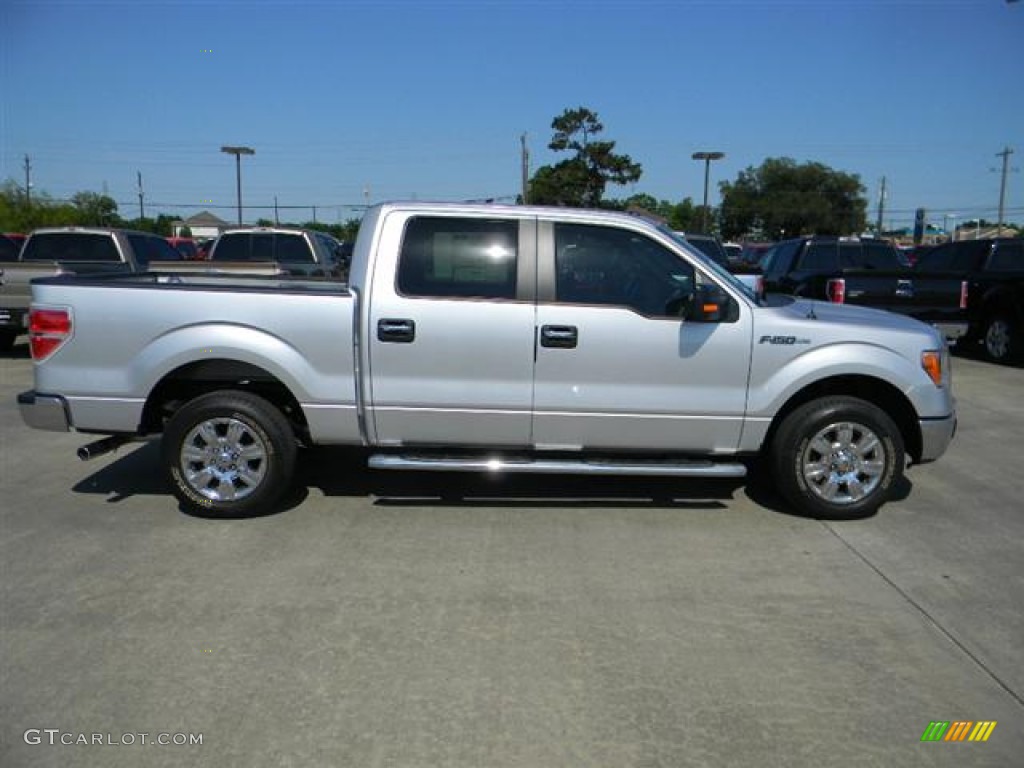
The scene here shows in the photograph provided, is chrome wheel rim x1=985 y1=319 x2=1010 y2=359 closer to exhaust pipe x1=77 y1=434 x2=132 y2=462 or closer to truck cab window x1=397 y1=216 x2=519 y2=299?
truck cab window x1=397 y1=216 x2=519 y2=299

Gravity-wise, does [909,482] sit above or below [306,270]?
below

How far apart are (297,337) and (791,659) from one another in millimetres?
3341

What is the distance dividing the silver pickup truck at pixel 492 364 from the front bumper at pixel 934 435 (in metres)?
0.01

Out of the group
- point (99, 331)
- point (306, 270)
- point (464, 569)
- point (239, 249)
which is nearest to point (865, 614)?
point (464, 569)

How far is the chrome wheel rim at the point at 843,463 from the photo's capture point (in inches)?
208

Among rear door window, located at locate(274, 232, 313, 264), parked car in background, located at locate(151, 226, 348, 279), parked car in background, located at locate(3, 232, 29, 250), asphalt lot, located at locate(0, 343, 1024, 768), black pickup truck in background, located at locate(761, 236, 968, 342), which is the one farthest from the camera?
parked car in background, located at locate(3, 232, 29, 250)

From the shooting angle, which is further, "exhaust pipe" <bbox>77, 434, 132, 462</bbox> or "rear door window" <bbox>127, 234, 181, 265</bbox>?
"rear door window" <bbox>127, 234, 181, 265</bbox>

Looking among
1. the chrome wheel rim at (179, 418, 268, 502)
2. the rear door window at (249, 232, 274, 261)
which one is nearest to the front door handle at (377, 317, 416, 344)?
the chrome wheel rim at (179, 418, 268, 502)

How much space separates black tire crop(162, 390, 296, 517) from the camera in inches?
203

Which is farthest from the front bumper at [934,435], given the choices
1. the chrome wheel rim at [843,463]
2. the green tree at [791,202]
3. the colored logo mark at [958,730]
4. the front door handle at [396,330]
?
the green tree at [791,202]

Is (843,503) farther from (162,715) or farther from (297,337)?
(162,715)

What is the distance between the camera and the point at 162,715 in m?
3.11

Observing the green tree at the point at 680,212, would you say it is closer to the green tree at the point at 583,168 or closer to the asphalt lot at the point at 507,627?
the green tree at the point at 583,168

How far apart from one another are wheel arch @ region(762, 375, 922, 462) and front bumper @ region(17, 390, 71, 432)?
14.8 feet
